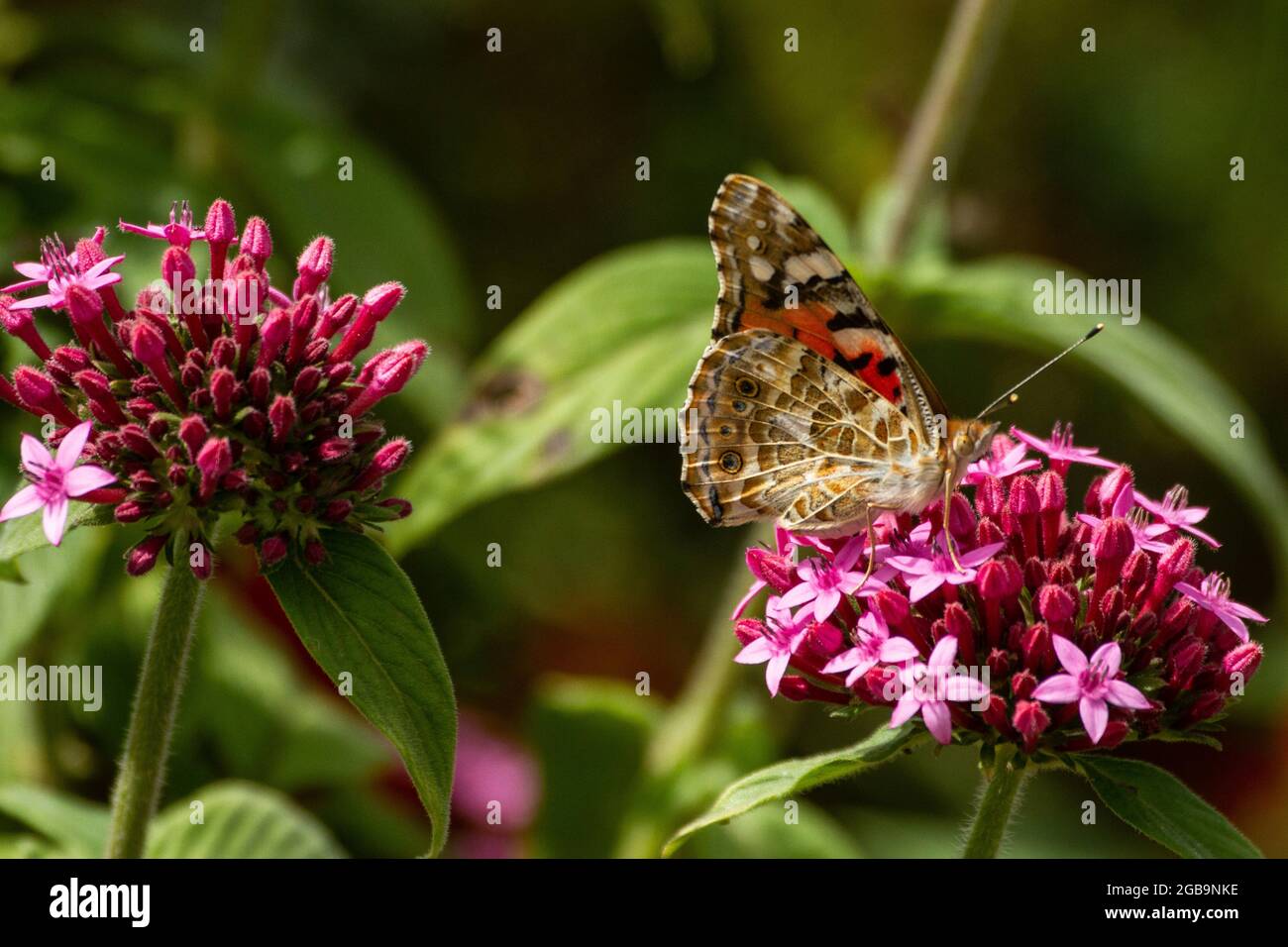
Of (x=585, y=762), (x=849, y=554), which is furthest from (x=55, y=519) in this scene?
(x=585, y=762)

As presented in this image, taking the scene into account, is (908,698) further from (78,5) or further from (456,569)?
(78,5)

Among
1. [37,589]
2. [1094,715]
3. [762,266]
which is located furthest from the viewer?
[37,589]

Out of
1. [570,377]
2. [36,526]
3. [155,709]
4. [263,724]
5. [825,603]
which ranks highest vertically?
[570,377]

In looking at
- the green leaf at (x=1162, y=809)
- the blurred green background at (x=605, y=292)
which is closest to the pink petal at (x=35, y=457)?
the blurred green background at (x=605, y=292)

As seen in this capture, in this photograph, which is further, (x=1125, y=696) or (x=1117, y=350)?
(x=1117, y=350)

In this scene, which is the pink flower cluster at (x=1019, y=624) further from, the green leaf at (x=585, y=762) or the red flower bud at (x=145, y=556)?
the green leaf at (x=585, y=762)

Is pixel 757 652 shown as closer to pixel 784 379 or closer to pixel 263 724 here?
pixel 784 379

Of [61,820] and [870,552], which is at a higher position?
[870,552]

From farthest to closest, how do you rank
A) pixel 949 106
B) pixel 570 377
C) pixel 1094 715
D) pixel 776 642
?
pixel 949 106 → pixel 570 377 → pixel 776 642 → pixel 1094 715
